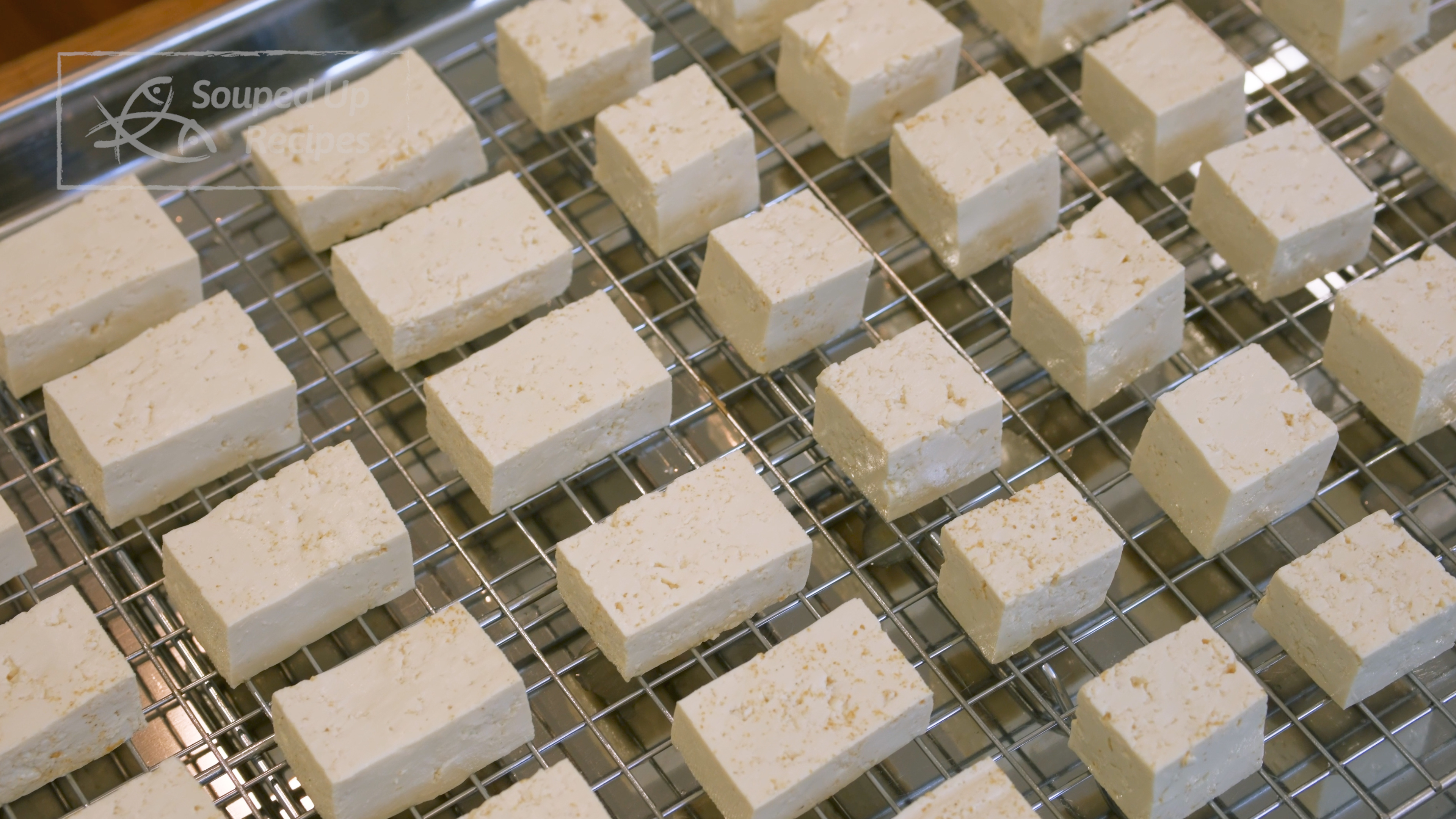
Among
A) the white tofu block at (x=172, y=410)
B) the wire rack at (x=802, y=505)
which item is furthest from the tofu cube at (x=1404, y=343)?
the white tofu block at (x=172, y=410)

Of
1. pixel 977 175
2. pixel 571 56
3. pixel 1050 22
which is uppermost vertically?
pixel 571 56

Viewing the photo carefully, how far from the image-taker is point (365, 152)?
3053 millimetres

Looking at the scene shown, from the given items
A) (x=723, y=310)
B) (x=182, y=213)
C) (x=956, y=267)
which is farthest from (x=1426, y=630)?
(x=182, y=213)

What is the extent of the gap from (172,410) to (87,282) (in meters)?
0.36

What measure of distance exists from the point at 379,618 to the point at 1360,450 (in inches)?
74.6

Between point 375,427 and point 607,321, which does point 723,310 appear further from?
point 375,427

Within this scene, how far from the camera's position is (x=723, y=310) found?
9.78ft

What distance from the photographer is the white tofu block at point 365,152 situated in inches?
119

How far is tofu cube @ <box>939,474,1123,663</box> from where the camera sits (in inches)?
101

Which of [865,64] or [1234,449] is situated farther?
[865,64]

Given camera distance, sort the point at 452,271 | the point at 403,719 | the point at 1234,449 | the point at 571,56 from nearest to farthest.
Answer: the point at 403,719 < the point at 1234,449 < the point at 452,271 < the point at 571,56

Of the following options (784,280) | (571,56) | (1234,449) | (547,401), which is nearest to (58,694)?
(547,401)

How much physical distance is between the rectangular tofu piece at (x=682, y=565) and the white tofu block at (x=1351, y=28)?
1680 mm

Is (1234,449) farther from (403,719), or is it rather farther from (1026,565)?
(403,719)
